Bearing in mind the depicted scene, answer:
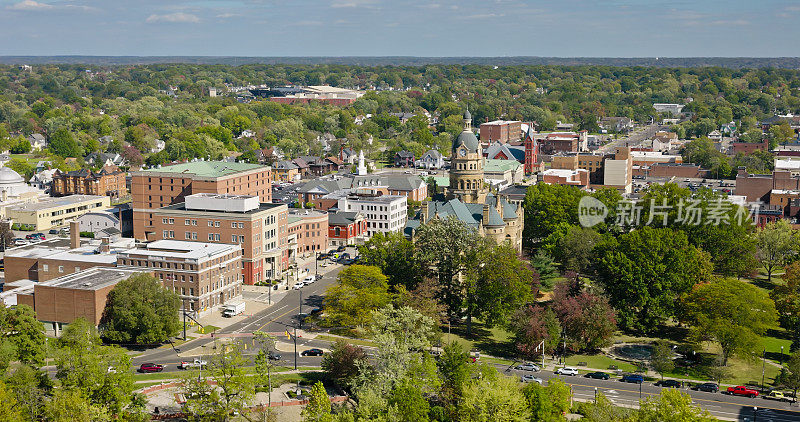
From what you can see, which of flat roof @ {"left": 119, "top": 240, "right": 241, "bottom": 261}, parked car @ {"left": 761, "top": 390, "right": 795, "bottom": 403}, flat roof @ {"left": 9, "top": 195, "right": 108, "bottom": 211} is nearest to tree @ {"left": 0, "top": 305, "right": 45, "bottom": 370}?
flat roof @ {"left": 119, "top": 240, "right": 241, "bottom": 261}

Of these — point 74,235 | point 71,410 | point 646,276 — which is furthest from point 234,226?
point 646,276

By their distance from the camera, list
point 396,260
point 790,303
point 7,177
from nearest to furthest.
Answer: point 790,303 < point 396,260 < point 7,177

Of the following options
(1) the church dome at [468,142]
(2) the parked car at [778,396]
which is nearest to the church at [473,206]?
(1) the church dome at [468,142]

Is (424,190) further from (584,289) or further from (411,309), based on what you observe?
(411,309)

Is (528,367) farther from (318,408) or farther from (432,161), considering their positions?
(432,161)

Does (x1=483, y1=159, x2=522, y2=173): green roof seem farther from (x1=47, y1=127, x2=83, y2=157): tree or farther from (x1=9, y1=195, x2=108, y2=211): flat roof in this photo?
(x1=47, y1=127, x2=83, y2=157): tree

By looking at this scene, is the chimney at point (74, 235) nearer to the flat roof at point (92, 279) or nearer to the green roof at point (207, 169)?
the flat roof at point (92, 279)
